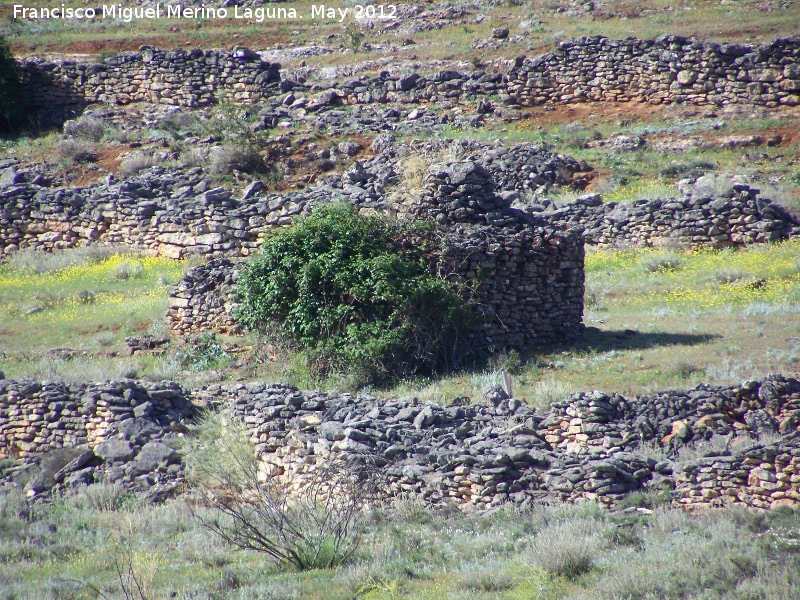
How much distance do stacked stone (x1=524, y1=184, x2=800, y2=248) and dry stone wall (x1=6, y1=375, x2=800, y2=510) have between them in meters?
12.0

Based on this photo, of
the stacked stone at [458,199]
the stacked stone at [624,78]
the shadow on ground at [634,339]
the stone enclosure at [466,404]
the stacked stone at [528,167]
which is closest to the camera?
the stone enclosure at [466,404]

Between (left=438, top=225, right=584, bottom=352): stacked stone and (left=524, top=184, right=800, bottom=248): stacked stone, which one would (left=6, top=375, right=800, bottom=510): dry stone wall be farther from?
(left=524, top=184, right=800, bottom=248): stacked stone

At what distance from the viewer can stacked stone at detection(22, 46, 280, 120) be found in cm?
3441

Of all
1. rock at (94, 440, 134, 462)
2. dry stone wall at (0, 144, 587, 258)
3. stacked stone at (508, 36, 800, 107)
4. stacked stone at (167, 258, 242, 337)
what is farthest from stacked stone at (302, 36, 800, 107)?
rock at (94, 440, 134, 462)

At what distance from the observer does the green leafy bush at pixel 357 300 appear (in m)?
12.8

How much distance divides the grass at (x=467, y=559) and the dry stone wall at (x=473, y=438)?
414 mm

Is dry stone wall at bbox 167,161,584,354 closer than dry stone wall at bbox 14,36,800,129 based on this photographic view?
Yes

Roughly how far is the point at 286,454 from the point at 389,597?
406 centimetres

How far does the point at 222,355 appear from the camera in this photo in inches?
572

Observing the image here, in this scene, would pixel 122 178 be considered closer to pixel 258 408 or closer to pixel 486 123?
pixel 486 123

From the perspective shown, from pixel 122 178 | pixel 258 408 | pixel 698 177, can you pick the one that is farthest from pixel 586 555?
pixel 122 178

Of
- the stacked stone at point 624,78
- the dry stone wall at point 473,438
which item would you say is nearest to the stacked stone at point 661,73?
the stacked stone at point 624,78

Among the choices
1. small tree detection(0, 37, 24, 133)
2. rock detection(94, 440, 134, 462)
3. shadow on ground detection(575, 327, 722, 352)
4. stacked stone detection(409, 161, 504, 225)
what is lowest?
rock detection(94, 440, 134, 462)

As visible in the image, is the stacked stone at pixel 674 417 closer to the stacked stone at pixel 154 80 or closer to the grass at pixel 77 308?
the grass at pixel 77 308
